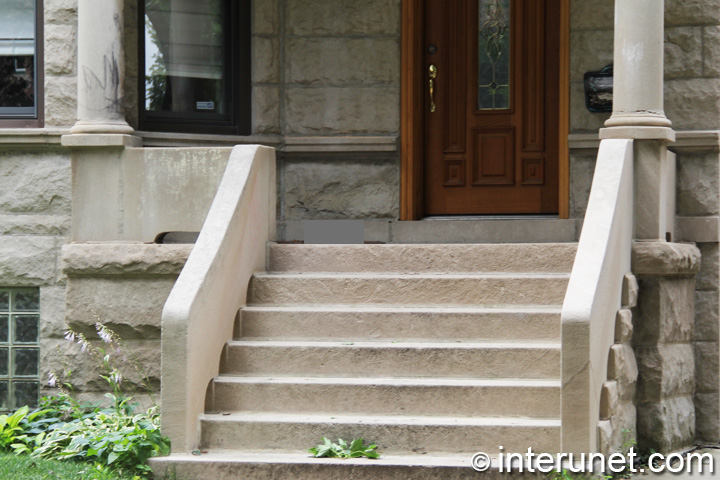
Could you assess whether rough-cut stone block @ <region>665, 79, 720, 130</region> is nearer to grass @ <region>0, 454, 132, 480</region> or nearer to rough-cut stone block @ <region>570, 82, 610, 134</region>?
rough-cut stone block @ <region>570, 82, 610, 134</region>

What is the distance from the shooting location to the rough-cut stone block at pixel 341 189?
9.04m

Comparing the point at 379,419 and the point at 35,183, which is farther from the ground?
the point at 35,183

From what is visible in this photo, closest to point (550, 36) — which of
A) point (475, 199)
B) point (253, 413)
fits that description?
point (475, 199)

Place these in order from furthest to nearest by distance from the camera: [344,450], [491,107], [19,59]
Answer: [491,107]
[19,59]
[344,450]

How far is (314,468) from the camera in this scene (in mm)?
5586

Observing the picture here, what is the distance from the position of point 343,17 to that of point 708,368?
4.29m

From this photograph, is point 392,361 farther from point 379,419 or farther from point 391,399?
point 379,419

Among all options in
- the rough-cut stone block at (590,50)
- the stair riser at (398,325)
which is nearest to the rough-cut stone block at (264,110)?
the rough-cut stone block at (590,50)

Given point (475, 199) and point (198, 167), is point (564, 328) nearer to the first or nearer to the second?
point (198, 167)

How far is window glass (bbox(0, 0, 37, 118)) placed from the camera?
8469 mm

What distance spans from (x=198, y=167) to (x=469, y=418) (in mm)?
2718

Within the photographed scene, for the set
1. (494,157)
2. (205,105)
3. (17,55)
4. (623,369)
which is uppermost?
(17,55)

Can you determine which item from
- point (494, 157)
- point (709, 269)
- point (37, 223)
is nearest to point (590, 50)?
point (494, 157)

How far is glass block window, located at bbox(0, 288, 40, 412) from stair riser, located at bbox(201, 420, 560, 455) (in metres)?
2.80
